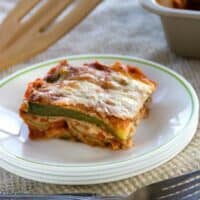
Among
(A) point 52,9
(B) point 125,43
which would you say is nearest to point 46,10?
(A) point 52,9

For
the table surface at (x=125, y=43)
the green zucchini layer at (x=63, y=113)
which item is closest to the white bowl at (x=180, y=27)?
the table surface at (x=125, y=43)

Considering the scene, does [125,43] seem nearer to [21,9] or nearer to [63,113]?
[21,9]

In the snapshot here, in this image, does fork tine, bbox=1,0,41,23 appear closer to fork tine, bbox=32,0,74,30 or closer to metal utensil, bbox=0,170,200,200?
fork tine, bbox=32,0,74,30

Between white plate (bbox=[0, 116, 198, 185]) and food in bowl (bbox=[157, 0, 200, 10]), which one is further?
food in bowl (bbox=[157, 0, 200, 10])

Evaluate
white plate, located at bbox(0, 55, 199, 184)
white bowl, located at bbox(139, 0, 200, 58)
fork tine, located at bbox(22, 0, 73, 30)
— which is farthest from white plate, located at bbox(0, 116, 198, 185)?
fork tine, located at bbox(22, 0, 73, 30)

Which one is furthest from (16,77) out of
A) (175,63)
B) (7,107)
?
(175,63)

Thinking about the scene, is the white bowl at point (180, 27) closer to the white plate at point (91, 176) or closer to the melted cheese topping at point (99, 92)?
the melted cheese topping at point (99, 92)

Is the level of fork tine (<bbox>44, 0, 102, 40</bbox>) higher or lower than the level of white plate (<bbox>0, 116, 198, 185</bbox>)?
lower
